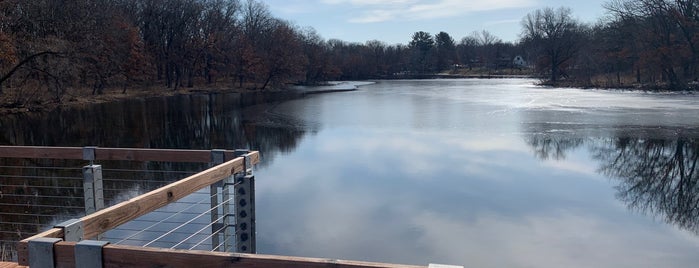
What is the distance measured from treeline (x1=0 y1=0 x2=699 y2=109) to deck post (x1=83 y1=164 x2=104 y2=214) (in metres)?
24.8

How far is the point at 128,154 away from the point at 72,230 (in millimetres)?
2427

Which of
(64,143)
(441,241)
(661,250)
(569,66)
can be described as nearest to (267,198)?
(441,241)

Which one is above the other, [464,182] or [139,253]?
[139,253]

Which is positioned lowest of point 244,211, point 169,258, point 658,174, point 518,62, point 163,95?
point 658,174

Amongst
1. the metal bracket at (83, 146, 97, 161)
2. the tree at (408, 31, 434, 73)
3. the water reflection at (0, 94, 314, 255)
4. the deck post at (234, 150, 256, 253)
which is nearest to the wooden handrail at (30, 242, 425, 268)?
the deck post at (234, 150, 256, 253)

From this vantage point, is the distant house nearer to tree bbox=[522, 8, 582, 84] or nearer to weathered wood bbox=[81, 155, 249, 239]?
tree bbox=[522, 8, 582, 84]

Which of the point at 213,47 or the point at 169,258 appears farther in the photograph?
the point at 213,47

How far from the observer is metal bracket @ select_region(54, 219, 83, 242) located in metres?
2.28

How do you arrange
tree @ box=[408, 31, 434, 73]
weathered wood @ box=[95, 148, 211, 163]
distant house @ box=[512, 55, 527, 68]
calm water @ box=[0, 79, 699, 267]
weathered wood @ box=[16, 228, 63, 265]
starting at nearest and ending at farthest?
weathered wood @ box=[16, 228, 63, 265], weathered wood @ box=[95, 148, 211, 163], calm water @ box=[0, 79, 699, 267], tree @ box=[408, 31, 434, 73], distant house @ box=[512, 55, 527, 68]

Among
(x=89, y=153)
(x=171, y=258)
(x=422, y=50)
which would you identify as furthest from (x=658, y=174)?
(x=422, y=50)

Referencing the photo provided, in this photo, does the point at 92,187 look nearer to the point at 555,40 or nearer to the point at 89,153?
the point at 89,153

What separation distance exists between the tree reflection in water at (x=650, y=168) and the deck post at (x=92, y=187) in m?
8.31

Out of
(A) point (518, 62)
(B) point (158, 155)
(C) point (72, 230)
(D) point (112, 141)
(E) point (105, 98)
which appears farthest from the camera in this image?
(A) point (518, 62)

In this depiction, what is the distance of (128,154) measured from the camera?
4641 mm
